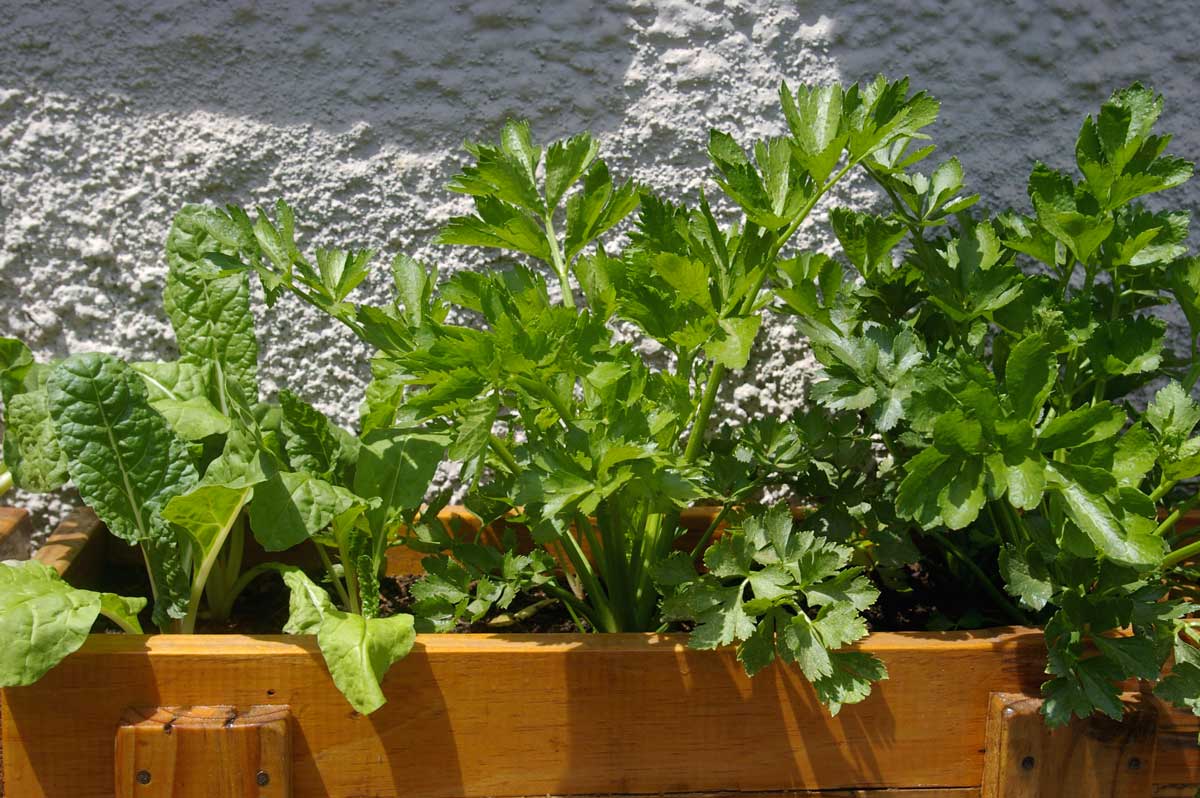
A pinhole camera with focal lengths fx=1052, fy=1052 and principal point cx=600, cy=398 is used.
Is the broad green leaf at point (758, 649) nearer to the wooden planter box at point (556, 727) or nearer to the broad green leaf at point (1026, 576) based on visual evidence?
the wooden planter box at point (556, 727)

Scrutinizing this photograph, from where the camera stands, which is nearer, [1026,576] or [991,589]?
[1026,576]

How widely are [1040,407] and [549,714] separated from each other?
1.64ft

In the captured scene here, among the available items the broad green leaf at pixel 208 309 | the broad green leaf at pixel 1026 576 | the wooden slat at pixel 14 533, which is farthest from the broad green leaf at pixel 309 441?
the broad green leaf at pixel 1026 576

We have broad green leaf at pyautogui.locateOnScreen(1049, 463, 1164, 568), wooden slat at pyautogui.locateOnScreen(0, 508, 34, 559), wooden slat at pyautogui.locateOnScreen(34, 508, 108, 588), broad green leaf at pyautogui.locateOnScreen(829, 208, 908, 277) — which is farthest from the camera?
wooden slat at pyautogui.locateOnScreen(0, 508, 34, 559)

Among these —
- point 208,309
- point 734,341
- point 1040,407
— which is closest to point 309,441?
point 208,309

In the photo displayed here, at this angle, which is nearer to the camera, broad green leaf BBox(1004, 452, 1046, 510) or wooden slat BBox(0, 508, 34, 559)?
broad green leaf BBox(1004, 452, 1046, 510)

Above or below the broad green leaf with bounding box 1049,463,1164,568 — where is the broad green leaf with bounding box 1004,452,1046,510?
above

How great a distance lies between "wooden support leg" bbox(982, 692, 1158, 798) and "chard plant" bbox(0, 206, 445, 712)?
1.79 feet

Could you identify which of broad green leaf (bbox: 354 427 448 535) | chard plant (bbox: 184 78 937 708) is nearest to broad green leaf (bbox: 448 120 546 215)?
chard plant (bbox: 184 78 937 708)

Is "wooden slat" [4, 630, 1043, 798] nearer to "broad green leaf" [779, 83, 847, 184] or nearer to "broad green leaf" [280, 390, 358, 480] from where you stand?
"broad green leaf" [280, 390, 358, 480]

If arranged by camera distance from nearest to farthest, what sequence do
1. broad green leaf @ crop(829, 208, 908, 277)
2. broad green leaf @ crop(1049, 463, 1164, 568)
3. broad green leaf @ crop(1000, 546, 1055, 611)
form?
broad green leaf @ crop(1049, 463, 1164, 568)
broad green leaf @ crop(1000, 546, 1055, 611)
broad green leaf @ crop(829, 208, 908, 277)

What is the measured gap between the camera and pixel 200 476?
44.6 inches

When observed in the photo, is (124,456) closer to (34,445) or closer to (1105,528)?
(34,445)

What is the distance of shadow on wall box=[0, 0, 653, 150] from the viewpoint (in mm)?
1286
